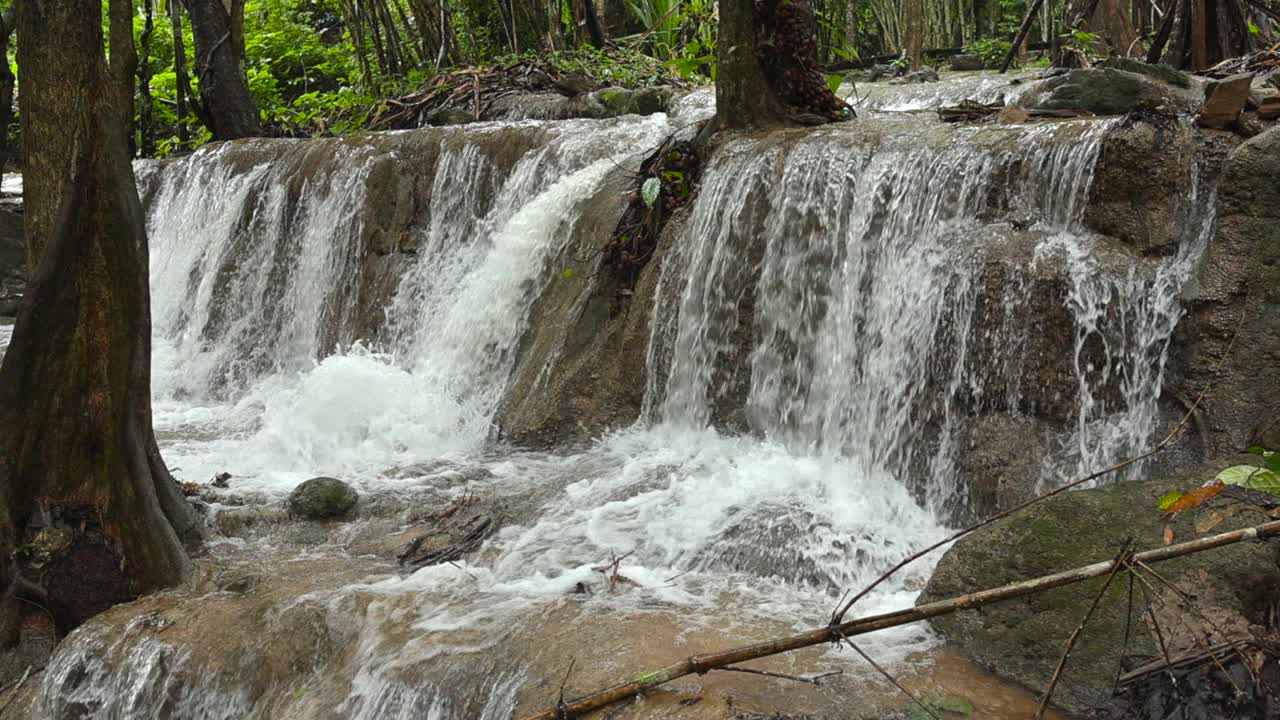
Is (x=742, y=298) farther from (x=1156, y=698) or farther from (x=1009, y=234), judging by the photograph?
(x=1156, y=698)

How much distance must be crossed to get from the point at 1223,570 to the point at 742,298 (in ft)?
12.1

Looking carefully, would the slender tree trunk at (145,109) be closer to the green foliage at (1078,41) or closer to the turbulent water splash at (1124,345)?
the green foliage at (1078,41)

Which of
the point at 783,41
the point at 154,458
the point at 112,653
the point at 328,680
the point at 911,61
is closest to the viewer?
the point at 328,680

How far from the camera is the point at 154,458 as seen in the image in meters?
5.42

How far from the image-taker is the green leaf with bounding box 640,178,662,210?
7.57 metres

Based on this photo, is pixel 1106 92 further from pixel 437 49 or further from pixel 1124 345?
pixel 437 49

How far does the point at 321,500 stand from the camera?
6.13 meters

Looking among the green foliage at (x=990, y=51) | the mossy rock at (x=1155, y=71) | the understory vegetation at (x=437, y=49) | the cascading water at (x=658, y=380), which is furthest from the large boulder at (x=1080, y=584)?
the green foliage at (x=990, y=51)

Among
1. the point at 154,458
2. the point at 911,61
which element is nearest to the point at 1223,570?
the point at 154,458

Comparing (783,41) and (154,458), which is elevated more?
(783,41)

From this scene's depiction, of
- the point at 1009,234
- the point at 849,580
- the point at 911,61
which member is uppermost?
the point at 911,61

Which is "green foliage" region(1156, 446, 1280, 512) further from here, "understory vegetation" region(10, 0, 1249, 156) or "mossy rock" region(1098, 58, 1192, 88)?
"understory vegetation" region(10, 0, 1249, 156)

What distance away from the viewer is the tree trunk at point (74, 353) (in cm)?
485

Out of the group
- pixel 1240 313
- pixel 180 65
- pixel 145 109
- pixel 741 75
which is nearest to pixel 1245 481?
pixel 1240 313
